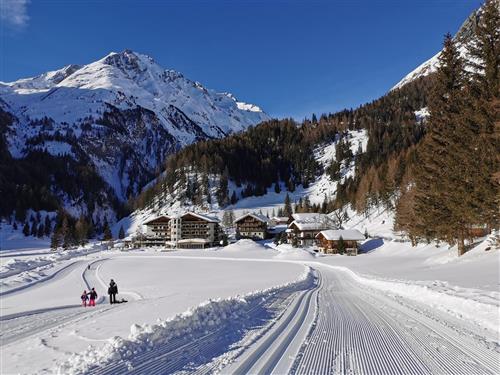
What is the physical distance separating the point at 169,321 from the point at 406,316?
7.49 metres

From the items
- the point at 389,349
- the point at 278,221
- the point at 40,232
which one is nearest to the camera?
the point at 389,349

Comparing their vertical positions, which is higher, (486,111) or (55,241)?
(486,111)

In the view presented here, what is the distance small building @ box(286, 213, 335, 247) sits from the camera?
107875mm

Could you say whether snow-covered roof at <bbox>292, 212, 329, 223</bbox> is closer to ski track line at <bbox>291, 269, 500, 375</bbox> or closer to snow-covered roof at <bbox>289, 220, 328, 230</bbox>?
snow-covered roof at <bbox>289, 220, 328, 230</bbox>

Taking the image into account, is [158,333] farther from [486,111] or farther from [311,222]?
[311,222]

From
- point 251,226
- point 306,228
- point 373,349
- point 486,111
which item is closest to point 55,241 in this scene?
point 251,226

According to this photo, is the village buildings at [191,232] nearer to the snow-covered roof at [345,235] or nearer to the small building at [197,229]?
the small building at [197,229]

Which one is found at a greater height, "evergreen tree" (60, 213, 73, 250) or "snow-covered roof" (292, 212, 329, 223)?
"snow-covered roof" (292, 212, 329, 223)

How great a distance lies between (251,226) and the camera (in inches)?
5305

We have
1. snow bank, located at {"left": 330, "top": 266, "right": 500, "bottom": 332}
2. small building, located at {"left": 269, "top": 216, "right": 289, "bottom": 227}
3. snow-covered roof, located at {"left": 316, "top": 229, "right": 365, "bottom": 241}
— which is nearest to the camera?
snow bank, located at {"left": 330, "top": 266, "right": 500, "bottom": 332}

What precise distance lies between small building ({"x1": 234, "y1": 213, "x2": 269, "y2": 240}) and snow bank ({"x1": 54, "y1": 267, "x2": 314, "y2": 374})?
4687 inches

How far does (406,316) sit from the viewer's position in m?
12.5

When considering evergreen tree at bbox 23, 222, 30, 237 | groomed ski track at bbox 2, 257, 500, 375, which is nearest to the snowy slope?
evergreen tree at bbox 23, 222, 30, 237

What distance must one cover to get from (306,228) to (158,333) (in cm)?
10069
